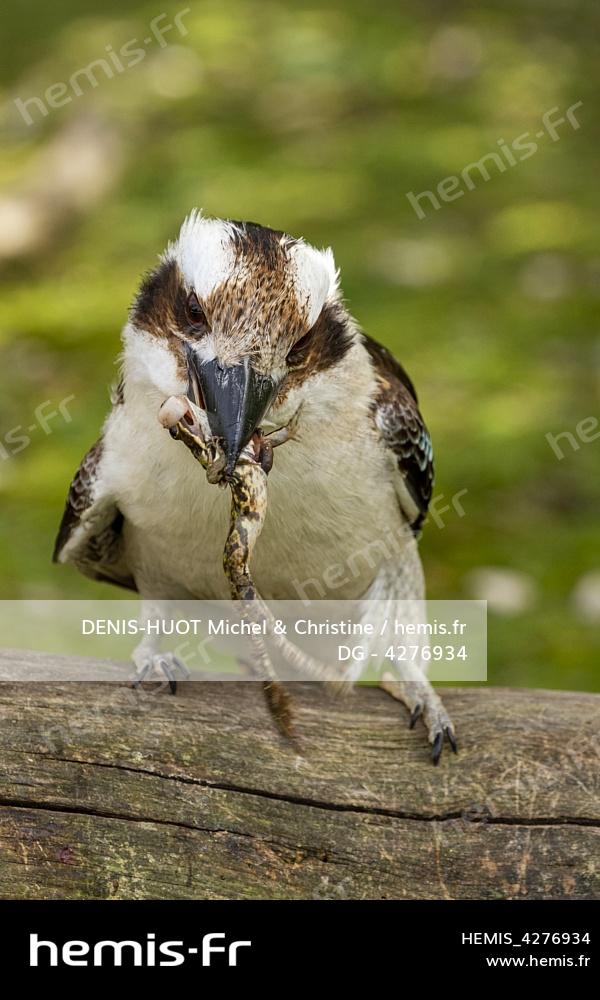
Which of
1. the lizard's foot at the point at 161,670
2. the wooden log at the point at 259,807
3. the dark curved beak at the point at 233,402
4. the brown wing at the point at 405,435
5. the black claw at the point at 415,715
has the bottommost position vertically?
the wooden log at the point at 259,807

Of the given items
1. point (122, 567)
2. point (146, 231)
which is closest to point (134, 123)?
point (146, 231)

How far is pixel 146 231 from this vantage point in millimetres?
10531

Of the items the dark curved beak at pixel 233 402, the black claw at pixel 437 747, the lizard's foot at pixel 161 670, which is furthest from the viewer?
the lizard's foot at pixel 161 670

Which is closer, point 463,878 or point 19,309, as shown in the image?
point 463,878

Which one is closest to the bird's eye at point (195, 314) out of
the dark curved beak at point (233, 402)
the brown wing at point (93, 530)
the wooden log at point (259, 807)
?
the dark curved beak at point (233, 402)

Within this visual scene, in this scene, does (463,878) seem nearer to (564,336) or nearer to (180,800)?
(180,800)

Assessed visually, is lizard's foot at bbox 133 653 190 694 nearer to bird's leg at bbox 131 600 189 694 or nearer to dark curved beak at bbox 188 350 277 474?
bird's leg at bbox 131 600 189 694

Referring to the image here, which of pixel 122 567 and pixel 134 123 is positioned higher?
pixel 134 123

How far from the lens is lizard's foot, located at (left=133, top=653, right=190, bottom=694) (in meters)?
4.18

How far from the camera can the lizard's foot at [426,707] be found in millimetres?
4090

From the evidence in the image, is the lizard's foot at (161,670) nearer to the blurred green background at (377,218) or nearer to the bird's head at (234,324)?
the bird's head at (234,324)

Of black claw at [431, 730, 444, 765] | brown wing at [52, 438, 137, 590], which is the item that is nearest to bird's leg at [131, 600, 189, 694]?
brown wing at [52, 438, 137, 590]

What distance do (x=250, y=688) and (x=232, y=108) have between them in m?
9.66

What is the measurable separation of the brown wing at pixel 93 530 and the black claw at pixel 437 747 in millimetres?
1271
